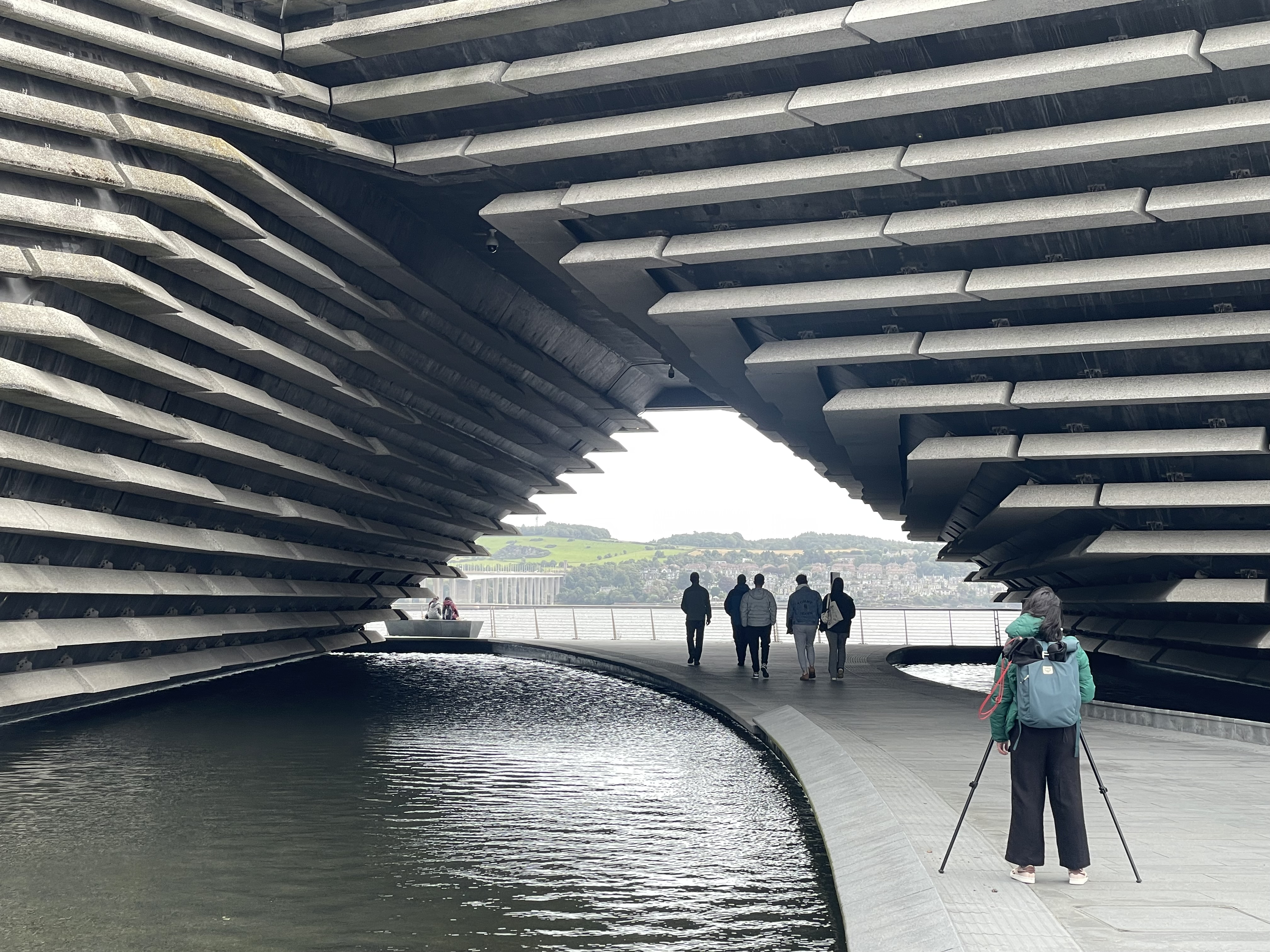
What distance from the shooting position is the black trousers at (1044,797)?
252 inches

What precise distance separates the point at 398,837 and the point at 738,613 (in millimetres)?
14700

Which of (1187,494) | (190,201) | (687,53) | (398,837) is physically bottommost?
(398,837)

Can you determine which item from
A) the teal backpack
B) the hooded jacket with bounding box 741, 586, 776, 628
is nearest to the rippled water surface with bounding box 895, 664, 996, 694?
the hooded jacket with bounding box 741, 586, 776, 628

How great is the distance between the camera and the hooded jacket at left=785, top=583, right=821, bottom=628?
19.3m

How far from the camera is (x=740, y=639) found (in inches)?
890

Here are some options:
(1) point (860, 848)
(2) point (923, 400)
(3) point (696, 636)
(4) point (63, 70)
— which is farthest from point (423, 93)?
(3) point (696, 636)

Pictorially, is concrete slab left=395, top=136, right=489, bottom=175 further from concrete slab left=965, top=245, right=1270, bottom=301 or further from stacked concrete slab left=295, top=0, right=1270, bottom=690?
concrete slab left=965, top=245, right=1270, bottom=301

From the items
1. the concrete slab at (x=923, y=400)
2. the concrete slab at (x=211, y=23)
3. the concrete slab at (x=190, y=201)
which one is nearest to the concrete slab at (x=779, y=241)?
the concrete slab at (x=923, y=400)

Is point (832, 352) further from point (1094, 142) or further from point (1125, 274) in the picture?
point (1094, 142)

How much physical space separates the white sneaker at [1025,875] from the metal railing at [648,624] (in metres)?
28.8

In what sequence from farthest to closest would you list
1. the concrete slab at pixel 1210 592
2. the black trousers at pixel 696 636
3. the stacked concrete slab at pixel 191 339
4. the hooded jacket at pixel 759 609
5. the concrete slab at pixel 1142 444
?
the black trousers at pixel 696 636, the hooded jacket at pixel 759 609, the concrete slab at pixel 1210 592, the concrete slab at pixel 1142 444, the stacked concrete slab at pixel 191 339

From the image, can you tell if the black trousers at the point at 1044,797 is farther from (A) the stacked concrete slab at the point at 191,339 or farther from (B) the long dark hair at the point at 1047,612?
(A) the stacked concrete slab at the point at 191,339

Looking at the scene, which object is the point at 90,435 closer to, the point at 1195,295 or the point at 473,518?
the point at 1195,295

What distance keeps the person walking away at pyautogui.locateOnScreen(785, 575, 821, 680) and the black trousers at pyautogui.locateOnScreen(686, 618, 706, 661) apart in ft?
11.2
